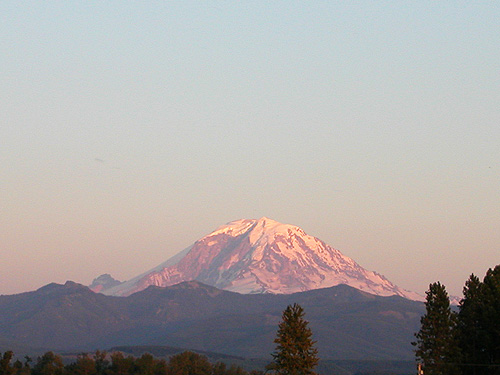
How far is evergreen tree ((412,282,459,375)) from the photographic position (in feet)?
365

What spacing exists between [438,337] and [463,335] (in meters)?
3.95

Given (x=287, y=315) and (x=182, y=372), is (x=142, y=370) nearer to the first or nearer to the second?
(x=182, y=372)

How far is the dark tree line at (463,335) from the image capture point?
110m

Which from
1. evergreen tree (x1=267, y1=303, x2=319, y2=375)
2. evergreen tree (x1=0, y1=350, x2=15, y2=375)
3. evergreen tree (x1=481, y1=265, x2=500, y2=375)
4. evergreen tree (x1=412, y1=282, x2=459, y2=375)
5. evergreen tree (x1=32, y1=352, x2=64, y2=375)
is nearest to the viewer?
evergreen tree (x1=267, y1=303, x2=319, y2=375)

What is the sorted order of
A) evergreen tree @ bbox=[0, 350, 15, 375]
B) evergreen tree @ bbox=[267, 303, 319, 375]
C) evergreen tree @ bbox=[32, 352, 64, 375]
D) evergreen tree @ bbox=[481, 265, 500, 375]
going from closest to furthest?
evergreen tree @ bbox=[267, 303, 319, 375] → evergreen tree @ bbox=[481, 265, 500, 375] → evergreen tree @ bbox=[0, 350, 15, 375] → evergreen tree @ bbox=[32, 352, 64, 375]

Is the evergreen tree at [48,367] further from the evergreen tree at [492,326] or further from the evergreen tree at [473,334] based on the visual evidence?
the evergreen tree at [492,326]

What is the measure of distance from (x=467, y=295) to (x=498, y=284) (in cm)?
553

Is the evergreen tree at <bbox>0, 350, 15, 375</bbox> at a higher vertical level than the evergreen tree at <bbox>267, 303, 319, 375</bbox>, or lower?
higher

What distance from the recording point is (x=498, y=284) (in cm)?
11688

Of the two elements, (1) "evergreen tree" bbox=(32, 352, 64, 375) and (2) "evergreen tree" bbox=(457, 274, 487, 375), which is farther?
(1) "evergreen tree" bbox=(32, 352, 64, 375)

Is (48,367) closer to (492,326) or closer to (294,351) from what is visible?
(294,351)

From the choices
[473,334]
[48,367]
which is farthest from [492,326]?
[48,367]

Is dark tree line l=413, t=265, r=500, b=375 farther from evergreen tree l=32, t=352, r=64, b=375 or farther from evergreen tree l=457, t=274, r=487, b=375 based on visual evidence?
evergreen tree l=32, t=352, r=64, b=375

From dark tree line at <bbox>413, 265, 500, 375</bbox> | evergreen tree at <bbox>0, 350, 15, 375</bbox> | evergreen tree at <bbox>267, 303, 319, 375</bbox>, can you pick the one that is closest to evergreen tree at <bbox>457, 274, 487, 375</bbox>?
dark tree line at <bbox>413, 265, 500, 375</bbox>
